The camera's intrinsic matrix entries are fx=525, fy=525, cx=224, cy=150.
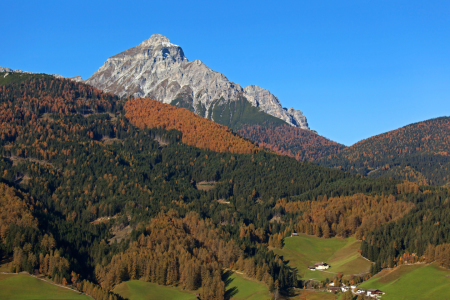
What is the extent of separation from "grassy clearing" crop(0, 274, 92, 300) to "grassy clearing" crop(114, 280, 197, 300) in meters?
17.3

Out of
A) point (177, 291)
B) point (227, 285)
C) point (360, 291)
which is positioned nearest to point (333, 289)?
point (360, 291)

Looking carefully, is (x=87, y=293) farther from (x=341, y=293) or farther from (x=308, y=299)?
(x=341, y=293)

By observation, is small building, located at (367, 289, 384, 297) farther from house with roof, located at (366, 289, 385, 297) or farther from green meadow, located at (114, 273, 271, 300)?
green meadow, located at (114, 273, 271, 300)

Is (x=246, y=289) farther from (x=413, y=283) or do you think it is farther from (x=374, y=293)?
(x=413, y=283)

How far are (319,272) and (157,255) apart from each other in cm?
6037

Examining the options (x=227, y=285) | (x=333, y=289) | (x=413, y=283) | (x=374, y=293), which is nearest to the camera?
(x=374, y=293)

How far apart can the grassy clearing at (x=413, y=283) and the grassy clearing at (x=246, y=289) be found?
32.9 m

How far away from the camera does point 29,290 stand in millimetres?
156625

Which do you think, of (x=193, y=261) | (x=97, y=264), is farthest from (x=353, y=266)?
(x=97, y=264)

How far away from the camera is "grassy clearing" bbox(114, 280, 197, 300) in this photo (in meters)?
170

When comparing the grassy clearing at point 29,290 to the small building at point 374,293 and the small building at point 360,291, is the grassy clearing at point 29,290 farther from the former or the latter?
the small building at point 374,293

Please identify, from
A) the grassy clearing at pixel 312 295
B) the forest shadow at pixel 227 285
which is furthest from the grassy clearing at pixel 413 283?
the forest shadow at pixel 227 285

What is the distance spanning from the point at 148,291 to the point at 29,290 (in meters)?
37.9

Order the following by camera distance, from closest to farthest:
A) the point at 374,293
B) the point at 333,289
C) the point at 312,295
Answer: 1. the point at 374,293
2. the point at 312,295
3. the point at 333,289
